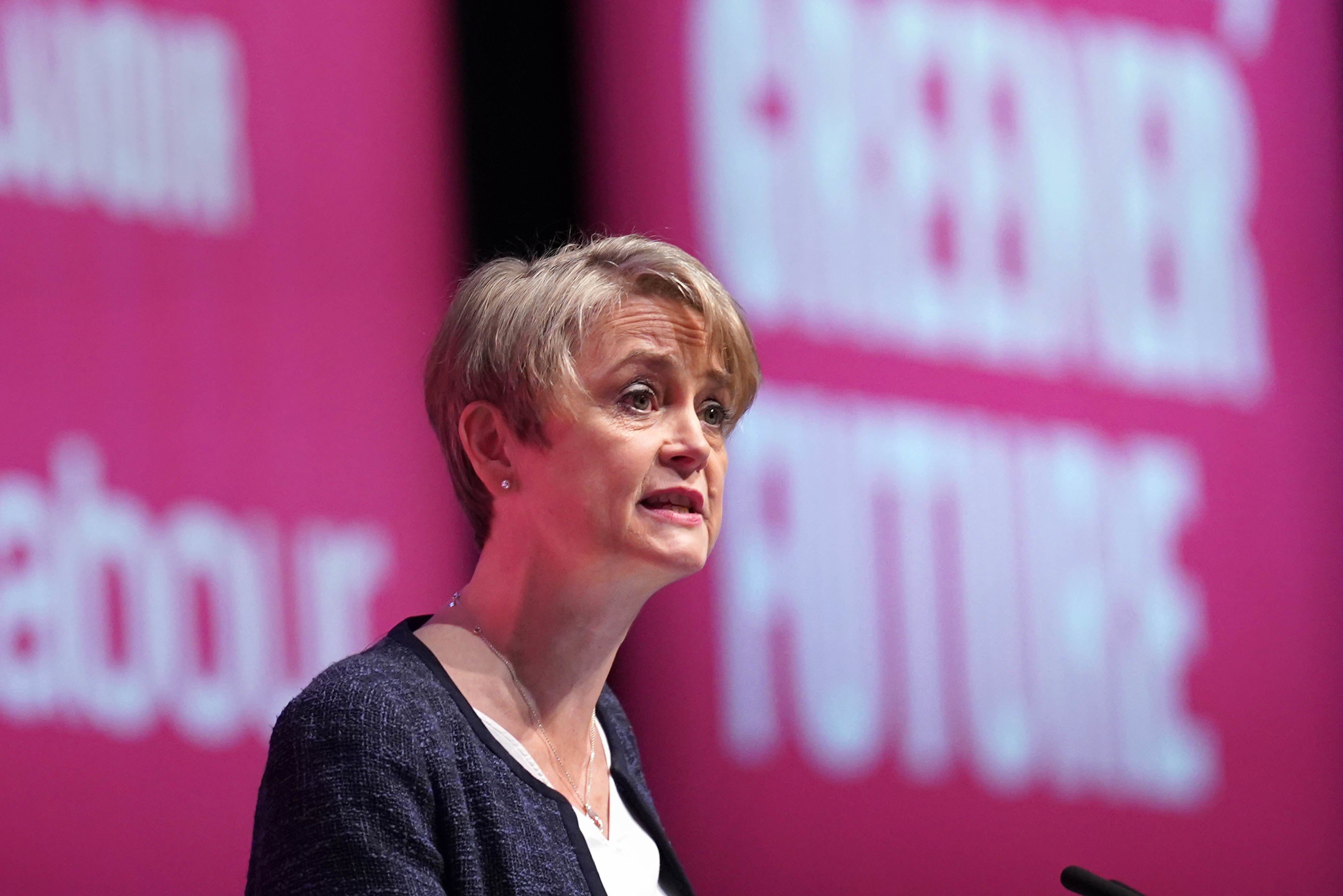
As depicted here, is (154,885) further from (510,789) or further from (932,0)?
(932,0)

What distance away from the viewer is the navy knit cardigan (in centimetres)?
115

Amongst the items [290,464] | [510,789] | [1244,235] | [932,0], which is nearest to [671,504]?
[510,789]

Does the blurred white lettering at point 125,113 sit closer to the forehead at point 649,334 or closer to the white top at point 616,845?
the forehead at point 649,334

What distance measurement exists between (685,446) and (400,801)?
17.0 inches

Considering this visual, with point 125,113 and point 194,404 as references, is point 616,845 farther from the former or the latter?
point 125,113

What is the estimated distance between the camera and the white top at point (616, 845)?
135 cm

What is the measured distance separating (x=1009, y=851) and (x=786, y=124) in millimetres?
1366

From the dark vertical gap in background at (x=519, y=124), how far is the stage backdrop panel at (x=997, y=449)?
0.06m

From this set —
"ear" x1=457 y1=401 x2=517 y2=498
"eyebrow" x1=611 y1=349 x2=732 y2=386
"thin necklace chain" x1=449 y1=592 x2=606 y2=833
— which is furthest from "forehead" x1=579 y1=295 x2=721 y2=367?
"thin necklace chain" x1=449 y1=592 x2=606 y2=833

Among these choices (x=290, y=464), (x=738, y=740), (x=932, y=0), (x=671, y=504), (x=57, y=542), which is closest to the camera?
(x=671, y=504)

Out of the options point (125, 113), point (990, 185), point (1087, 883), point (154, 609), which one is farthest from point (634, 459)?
point (990, 185)

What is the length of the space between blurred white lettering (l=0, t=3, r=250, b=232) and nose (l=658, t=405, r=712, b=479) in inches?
43.9

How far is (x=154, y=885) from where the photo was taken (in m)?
2.05

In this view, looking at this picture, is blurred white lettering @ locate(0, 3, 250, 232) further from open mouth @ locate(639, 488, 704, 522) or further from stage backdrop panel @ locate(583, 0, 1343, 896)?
open mouth @ locate(639, 488, 704, 522)
